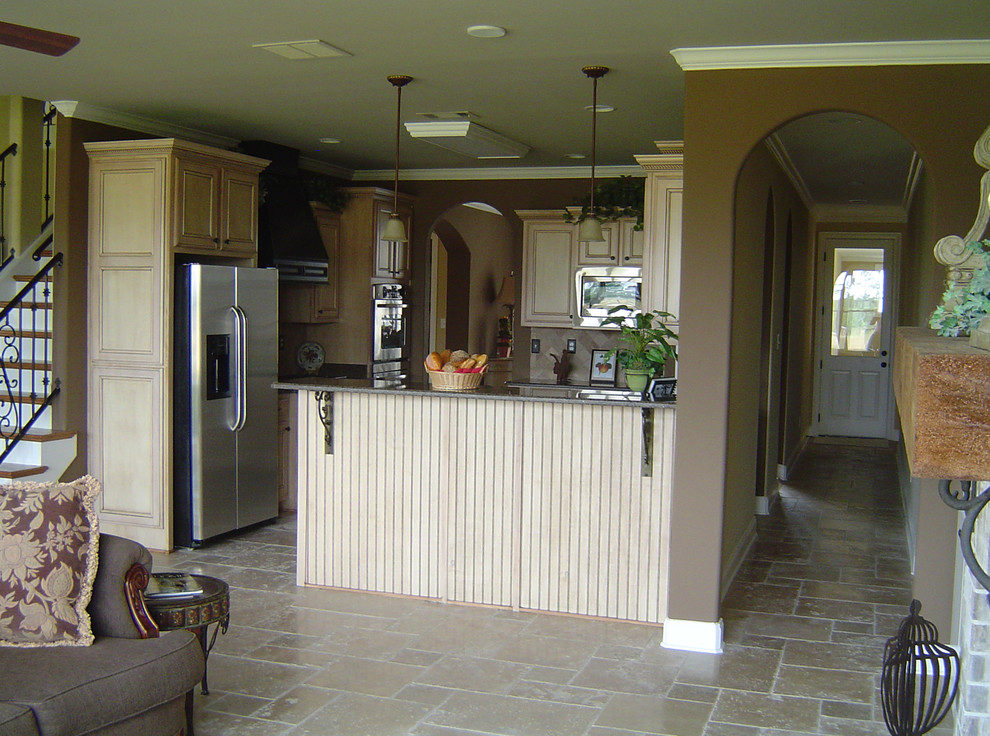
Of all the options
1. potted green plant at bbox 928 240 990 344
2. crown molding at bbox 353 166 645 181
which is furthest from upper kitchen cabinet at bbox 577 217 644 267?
potted green plant at bbox 928 240 990 344

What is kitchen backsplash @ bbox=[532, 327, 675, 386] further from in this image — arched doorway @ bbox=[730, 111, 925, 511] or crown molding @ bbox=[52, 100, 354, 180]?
crown molding @ bbox=[52, 100, 354, 180]

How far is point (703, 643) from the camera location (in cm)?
434

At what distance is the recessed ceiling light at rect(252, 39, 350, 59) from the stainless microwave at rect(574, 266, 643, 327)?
12.5 feet

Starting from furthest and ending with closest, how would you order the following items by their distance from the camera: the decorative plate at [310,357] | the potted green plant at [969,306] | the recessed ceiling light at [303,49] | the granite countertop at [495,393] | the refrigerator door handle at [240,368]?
1. the decorative plate at [310,357]
2. the refrigerator door handle at [240,368]
3. the granite countertop at [495,393]
4. the recessed ceiling light at [303,49]
5. the potted green plant at [969,306]

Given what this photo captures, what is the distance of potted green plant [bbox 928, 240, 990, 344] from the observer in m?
1.84

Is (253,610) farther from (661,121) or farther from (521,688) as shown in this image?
(661,121)

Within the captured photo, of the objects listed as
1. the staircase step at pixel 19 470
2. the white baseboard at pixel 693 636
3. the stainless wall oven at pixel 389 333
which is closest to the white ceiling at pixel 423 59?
the stainless wall oven at pixel 389 333

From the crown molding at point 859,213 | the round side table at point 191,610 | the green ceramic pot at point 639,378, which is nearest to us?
the round side table at point 191,610

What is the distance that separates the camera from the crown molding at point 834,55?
390 cm

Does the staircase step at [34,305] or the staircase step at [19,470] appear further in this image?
the staircase step at [34,305]

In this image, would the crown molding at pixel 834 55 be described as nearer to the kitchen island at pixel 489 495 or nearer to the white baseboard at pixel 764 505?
the kitchen island at pixel 489 495

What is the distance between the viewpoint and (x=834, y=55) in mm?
4031

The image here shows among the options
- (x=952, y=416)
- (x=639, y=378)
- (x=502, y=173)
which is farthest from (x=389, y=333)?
(x=952, y=416)

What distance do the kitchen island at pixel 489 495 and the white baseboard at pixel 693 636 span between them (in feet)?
0.75
